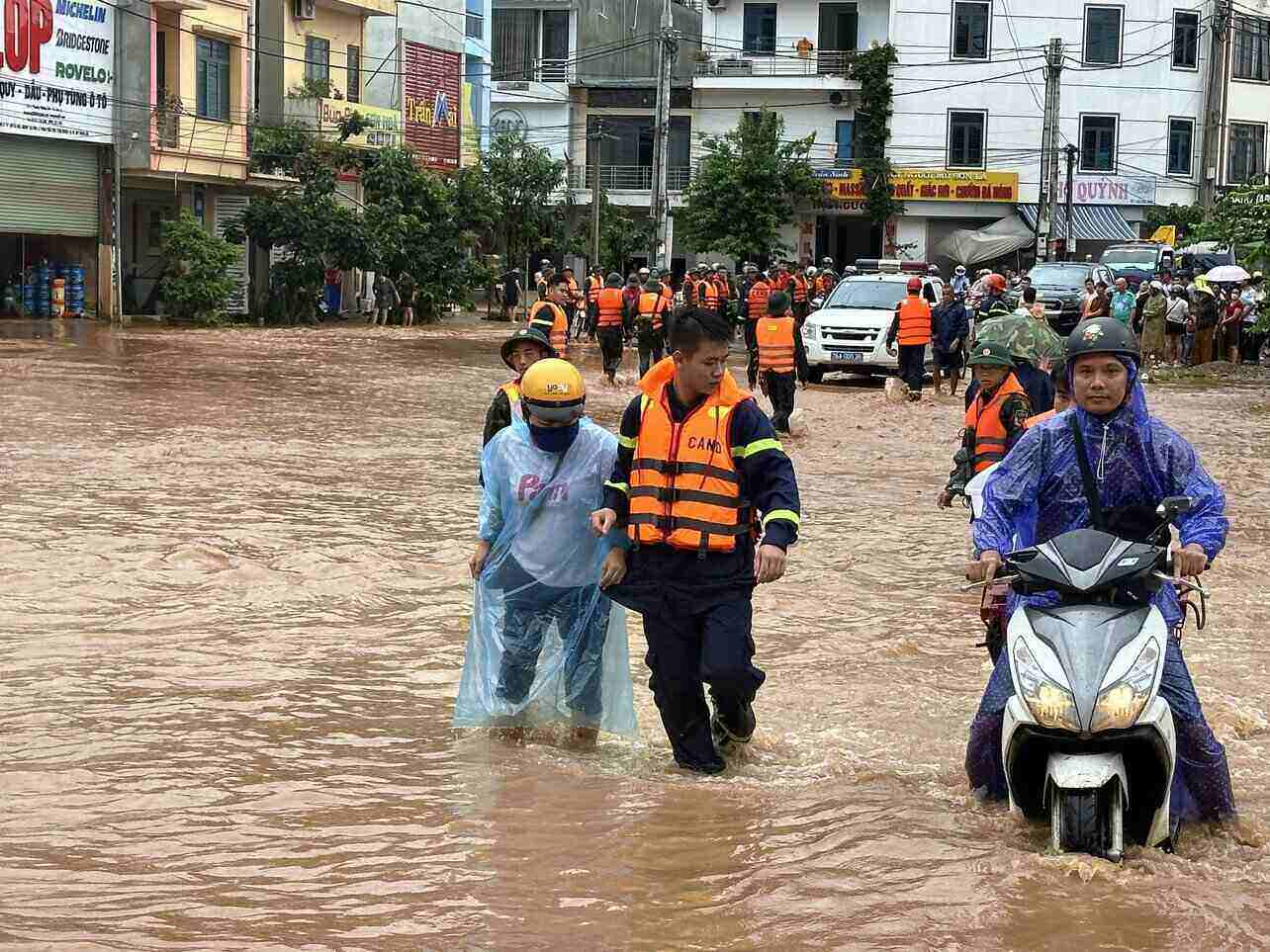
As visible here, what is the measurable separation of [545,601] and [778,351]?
1112 centimetres

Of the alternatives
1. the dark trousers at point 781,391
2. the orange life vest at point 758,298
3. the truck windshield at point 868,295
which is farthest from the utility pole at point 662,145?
the dark trousers at point 781,391

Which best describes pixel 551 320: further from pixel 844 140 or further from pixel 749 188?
pixel 844 140

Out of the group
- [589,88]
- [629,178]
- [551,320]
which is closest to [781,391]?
[551,320]

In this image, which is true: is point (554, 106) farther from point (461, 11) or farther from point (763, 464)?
point (763, 464)

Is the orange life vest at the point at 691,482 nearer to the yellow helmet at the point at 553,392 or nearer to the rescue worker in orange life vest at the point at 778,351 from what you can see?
the yellow helmet at the point at 553,392

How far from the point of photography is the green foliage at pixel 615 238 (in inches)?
1911

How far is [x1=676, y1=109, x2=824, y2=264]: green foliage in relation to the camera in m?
48.5

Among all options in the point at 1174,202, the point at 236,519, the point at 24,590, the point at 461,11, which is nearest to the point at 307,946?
the point at 24,590

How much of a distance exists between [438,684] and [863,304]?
61.4 feet

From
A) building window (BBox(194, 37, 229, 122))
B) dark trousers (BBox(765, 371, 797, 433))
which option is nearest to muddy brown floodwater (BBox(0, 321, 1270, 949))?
dark trousers (BBox(765, 371, 797, 433))

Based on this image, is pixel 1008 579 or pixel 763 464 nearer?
pixel 1008 579

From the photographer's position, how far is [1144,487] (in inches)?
199

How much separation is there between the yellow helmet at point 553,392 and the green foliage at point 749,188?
4306cm

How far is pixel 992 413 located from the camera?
8.09 meters
